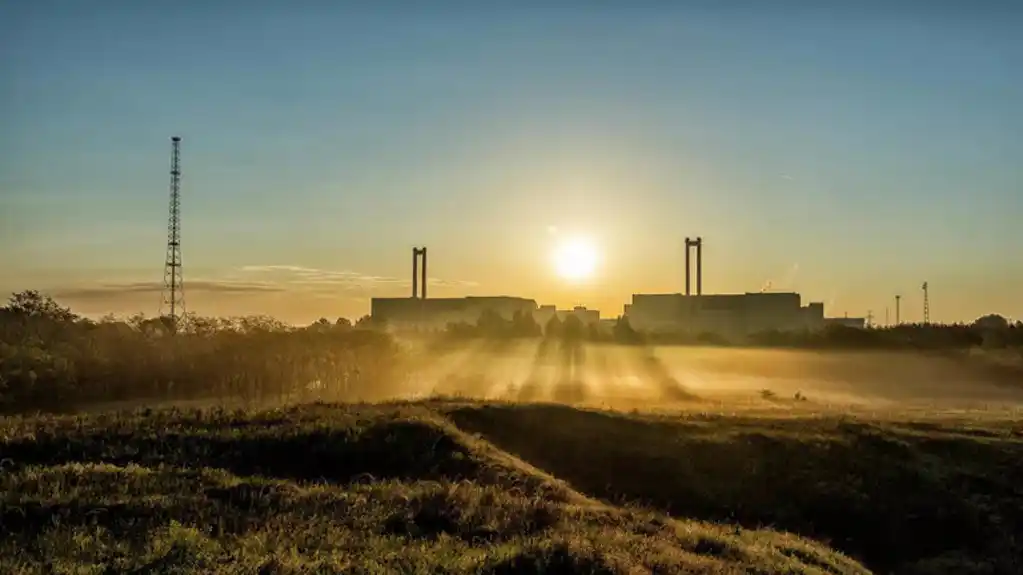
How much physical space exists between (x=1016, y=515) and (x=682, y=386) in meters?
35.6

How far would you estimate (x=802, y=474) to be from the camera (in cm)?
Answer: 2706

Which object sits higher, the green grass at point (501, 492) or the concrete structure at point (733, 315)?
the concrete structure at point (733, 315)

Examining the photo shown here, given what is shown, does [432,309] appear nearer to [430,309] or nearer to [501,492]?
[430,309]

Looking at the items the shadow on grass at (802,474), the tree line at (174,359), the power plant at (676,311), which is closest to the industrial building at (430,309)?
the power plant at (676,311)

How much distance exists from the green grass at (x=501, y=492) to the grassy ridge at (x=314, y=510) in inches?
2.5

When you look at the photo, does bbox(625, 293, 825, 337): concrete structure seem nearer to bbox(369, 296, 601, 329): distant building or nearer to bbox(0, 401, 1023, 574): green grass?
bbox(369, 296, 601, 329): distant building

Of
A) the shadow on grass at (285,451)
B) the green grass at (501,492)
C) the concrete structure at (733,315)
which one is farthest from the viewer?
the concrete structure at (733,315)

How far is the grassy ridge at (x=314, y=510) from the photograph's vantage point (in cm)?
1344

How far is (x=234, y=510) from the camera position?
55.2 ft

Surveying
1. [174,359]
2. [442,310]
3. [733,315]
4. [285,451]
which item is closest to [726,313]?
[733,315]

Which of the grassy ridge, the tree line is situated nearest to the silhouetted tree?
the tree line

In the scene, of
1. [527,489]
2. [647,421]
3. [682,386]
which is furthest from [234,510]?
[682,386]

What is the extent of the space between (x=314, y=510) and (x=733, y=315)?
91175mm

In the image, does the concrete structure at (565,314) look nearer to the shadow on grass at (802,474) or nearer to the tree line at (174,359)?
the tree line at (174,359)
